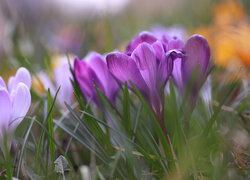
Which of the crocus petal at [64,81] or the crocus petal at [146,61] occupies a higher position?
the crocus petal at [146,61]

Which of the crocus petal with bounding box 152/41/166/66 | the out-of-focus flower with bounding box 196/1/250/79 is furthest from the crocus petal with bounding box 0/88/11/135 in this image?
the out-of-focus flower with bounding box 196/1/250/79

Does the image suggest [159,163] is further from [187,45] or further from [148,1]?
[148,1]

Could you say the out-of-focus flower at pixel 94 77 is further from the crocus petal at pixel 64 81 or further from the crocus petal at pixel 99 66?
the crocus petal at pixel 64 81

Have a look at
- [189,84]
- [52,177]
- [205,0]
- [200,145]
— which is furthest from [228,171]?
[205,0]

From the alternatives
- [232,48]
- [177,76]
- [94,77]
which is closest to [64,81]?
[94,77]

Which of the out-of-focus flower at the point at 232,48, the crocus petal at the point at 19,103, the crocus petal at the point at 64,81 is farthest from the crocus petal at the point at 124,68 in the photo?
the out-of-focus flower at the point at 232,48

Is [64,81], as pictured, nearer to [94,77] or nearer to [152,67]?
[94,77]
